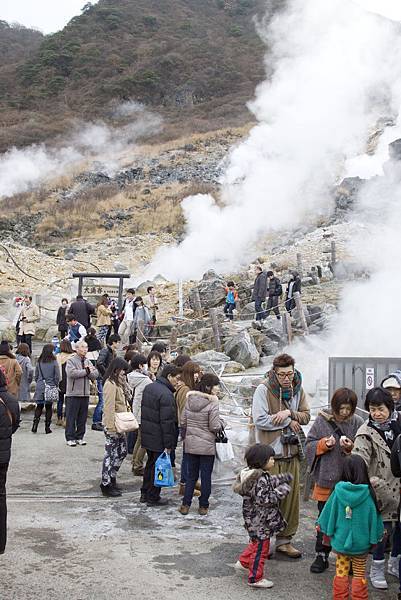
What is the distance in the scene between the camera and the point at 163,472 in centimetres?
538

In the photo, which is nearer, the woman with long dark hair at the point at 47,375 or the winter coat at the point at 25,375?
the woman with long dark hair at the point at 47,375

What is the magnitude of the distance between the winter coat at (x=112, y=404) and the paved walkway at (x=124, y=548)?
0.63 m

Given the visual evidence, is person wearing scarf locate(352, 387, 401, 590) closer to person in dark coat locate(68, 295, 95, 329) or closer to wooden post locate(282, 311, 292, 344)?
wooden post locate(282, 311, 292, 344)

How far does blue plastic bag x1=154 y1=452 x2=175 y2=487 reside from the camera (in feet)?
17.7

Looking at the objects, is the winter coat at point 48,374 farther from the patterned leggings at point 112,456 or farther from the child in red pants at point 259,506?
the child in red pants at point 259,506

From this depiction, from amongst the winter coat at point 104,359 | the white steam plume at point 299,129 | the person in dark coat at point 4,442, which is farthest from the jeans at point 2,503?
the white steam plume at point 299,129

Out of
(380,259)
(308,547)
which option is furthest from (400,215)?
(308,547)

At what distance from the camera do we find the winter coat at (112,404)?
18.9ft

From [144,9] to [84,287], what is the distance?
59.1 m

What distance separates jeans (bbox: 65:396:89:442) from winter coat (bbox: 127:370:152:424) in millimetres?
1248

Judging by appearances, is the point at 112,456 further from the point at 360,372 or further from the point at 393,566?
the point at 393,566

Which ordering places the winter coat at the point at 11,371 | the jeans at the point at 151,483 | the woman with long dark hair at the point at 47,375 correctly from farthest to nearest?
the woman with long dark hair at the point at 47,375
the winter coat at the point at 11,371
the jeans at the point at 151,483

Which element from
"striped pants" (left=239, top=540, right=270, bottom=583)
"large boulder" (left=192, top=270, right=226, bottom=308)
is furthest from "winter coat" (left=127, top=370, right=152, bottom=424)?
"large boulder" (left=192, top=270, right=226, bottom=308)

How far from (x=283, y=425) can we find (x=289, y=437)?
90mm
